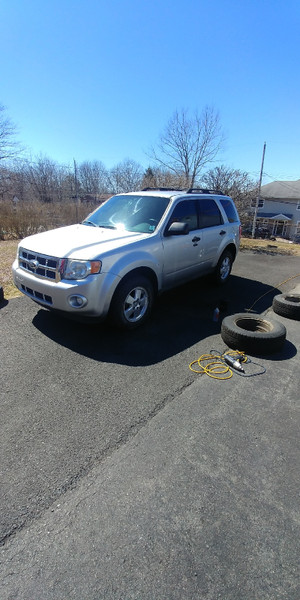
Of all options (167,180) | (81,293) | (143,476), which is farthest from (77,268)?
(167,180)

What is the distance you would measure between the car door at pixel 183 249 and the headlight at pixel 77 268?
1.36 meters

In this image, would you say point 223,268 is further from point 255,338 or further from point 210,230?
point 255,338

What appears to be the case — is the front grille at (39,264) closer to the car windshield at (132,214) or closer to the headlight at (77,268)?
the headlight at (77,268)

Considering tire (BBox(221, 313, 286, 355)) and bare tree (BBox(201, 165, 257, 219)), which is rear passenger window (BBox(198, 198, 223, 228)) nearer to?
tire (BBox(221, 313, 286, 355))

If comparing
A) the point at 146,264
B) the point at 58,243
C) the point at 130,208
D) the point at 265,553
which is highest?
the point at 130,208

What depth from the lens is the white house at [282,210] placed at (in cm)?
4112

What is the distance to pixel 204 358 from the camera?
3.57 meters

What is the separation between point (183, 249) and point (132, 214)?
1032 mm

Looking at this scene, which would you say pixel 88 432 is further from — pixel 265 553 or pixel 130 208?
pixel 130 208

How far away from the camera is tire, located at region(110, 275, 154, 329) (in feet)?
12.4

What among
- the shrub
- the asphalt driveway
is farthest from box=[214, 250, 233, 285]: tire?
the shrub

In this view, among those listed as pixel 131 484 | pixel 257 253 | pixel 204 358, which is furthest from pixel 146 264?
pixel 257 253

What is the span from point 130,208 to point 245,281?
405cm

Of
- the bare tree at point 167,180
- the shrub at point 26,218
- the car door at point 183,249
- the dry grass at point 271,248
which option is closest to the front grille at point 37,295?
the car door at point 183,249
